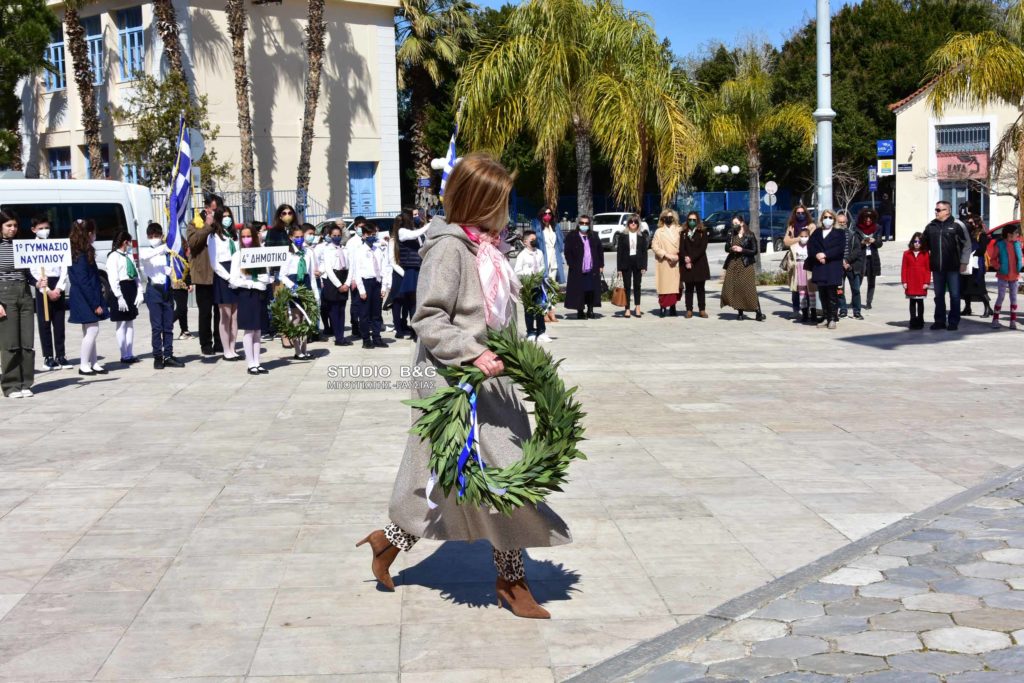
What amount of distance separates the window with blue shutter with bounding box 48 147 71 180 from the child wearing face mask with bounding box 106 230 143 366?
83.4ft

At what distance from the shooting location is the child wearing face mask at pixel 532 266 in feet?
49.4

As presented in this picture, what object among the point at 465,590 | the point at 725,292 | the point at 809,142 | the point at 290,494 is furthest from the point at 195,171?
the point at 809,142

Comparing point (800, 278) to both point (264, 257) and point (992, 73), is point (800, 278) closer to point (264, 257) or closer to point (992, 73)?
point (992, 73)

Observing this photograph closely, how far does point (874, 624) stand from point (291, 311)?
9.80m

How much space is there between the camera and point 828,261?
52.4 ft

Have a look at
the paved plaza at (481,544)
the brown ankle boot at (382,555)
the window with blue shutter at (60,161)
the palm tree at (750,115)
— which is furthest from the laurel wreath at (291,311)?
the window with blue shutter at (60,161)

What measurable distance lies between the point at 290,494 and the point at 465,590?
2156mm

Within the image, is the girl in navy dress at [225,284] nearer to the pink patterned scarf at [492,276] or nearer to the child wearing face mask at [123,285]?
the child wearing face mask at [123,285]

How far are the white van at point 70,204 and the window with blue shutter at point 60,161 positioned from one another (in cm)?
1704

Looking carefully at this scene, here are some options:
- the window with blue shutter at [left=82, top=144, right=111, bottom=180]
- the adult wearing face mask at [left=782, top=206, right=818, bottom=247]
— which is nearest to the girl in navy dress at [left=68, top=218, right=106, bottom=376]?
the adult wearing face mask at [left=782, top=206, right=818, bottom=247]

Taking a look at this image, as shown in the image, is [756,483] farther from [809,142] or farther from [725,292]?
[809,142]

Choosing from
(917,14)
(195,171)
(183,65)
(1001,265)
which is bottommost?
(1001,265)

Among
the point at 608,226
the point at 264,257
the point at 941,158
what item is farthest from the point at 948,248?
the point at 941,158

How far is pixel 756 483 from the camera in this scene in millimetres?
7184
